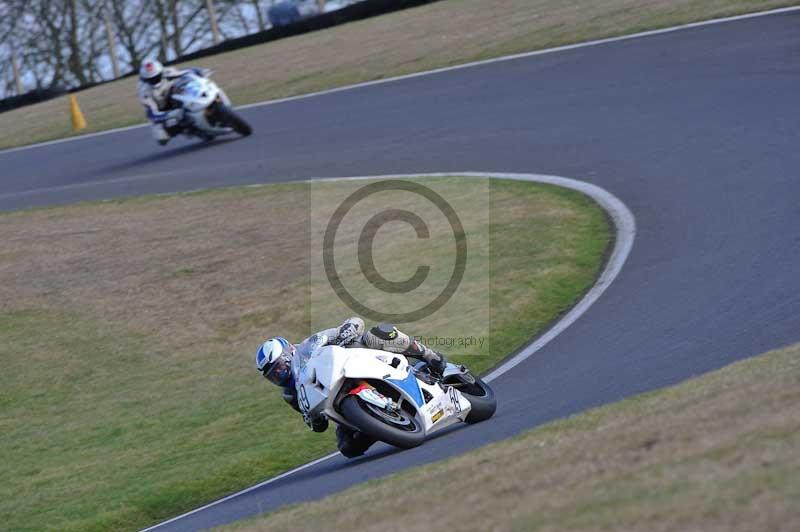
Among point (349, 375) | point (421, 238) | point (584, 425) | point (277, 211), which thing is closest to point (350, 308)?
point (421, 238)

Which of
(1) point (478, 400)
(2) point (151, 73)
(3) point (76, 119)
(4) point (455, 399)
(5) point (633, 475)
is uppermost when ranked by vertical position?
(2) point (151, 73)

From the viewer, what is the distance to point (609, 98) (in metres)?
18.7

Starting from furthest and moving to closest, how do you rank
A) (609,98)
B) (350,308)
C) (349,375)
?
(609,98)
(350,308)
(349,375)

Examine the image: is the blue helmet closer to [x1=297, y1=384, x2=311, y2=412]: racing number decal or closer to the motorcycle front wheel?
[x1=297, y1=384, x2=311, y2=412]: racing number decal

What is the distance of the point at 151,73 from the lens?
2288 centimetres

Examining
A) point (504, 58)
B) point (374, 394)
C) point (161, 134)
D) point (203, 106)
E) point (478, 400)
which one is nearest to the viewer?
point (374, 394)

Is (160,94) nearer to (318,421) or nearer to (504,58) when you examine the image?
(504,58)

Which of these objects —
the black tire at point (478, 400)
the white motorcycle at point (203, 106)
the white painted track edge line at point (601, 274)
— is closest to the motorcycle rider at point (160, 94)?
the white motorcycle at point (203, 106)

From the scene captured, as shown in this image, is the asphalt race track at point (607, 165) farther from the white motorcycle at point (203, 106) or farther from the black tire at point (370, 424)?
the white motorcycle at point (203, 106)

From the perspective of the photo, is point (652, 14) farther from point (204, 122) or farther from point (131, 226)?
point (131, 226)

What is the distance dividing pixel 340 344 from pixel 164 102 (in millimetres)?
15552

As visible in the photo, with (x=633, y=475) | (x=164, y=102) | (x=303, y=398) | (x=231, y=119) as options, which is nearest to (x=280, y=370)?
(x=303, y=398)

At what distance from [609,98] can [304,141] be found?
5798mm

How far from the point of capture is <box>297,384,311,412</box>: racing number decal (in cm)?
812
